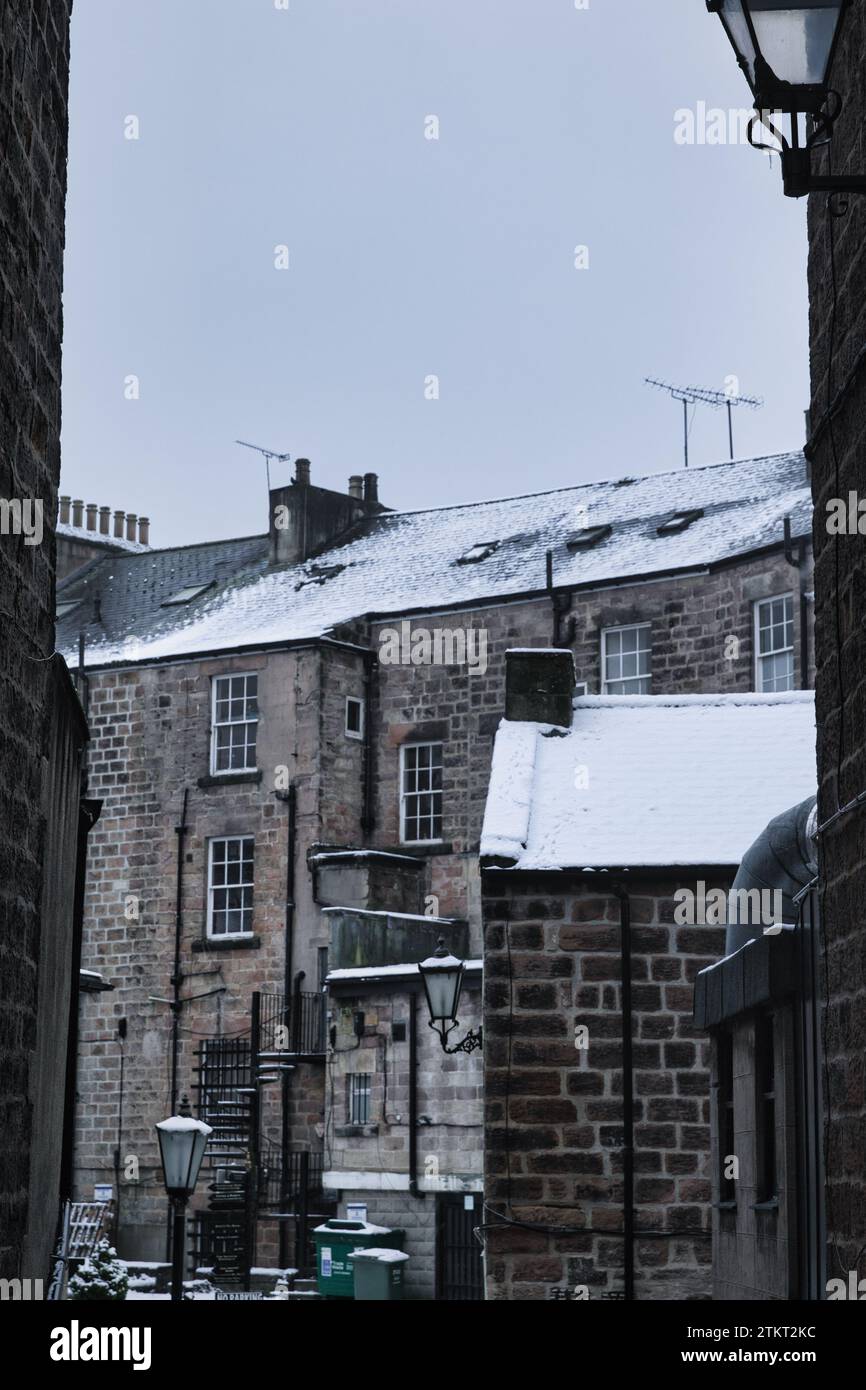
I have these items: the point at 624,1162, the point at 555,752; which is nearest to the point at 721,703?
the point at 555,752

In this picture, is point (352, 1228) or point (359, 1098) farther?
point (359, 1098)

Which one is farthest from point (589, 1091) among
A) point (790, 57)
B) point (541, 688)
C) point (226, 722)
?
point (226, 722)

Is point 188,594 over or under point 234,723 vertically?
over

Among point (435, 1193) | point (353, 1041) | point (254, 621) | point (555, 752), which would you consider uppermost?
point (254, 621)

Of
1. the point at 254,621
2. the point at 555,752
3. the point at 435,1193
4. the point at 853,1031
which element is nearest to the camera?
the point at 853,1031

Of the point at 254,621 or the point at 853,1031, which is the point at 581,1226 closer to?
the point at 853,1031

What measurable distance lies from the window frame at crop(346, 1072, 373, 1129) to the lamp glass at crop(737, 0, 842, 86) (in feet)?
67.9

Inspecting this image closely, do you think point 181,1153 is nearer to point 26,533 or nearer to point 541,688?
point 541,688

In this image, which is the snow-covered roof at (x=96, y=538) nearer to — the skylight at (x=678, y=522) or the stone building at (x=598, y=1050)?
the skylight at (x=678, y=522)

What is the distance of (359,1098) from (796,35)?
21143 millimetres

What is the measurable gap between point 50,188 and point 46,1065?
12.5 feet

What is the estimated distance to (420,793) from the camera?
32.7 m
